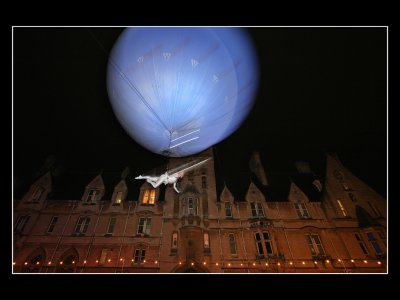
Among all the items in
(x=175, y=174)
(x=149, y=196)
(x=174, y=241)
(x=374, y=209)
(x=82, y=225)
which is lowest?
(x=174, y=241)

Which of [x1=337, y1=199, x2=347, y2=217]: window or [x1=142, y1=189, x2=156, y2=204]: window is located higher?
[x1=142, y1=189, x2=156, y2=204]: window

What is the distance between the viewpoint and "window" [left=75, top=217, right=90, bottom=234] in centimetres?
1688

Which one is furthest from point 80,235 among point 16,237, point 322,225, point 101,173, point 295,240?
point 322,225

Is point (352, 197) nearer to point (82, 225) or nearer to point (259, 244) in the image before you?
point (259, 244)

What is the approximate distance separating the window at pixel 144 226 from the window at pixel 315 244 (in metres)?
12.5

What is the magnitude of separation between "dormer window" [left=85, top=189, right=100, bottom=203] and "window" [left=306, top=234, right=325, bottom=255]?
17954 millimetres

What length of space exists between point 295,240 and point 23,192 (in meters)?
22.4

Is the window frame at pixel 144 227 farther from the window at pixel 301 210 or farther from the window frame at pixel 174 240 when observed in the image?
the window at pixel 301 210

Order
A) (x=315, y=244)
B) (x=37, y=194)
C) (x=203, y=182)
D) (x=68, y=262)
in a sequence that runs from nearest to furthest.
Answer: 1. (x=68, y=262)
2. (x=315, y=244)
3. (x=37, y=194)
4. (x=203, y=182)

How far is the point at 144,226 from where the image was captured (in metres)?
17.2

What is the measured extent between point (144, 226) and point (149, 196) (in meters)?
2.79

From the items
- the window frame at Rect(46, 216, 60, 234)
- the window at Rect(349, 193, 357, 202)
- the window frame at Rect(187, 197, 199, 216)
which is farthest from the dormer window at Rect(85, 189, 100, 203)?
the window at Rect(349, 193, 357, 202)

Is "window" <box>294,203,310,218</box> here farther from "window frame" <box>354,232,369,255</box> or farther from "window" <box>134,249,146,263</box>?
"window" <box>134,249,146,263</box>

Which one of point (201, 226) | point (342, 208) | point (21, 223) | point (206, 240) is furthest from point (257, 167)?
point (21, 223)
